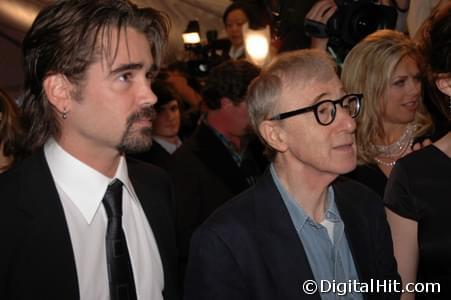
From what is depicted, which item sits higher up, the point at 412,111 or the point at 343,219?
the point at 412,111

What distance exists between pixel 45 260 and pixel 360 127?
6.08 feet

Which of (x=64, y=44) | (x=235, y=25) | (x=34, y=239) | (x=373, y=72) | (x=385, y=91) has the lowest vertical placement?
(x=34, y=239)

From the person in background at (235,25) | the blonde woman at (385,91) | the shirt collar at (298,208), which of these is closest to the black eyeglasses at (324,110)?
the shirt collar at (298,208)

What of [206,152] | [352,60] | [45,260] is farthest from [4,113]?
[352,60]

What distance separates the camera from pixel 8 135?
3.09m

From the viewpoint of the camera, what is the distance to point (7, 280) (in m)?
1.68

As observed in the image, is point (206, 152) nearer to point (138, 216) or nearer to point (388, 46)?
point (388, 46)

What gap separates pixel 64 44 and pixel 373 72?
1.73 m

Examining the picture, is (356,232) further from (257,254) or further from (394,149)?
(394,149)

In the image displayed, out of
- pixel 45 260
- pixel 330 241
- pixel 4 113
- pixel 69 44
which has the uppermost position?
pixel 69 44

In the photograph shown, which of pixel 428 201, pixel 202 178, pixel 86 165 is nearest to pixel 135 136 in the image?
pixel 86 165

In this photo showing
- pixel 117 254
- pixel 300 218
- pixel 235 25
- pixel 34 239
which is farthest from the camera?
pixel 235 25

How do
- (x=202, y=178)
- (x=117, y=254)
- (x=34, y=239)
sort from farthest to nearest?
(x=202, y=178), (x=117, y=254), (x=34, y=239)

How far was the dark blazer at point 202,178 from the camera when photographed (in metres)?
3.47
